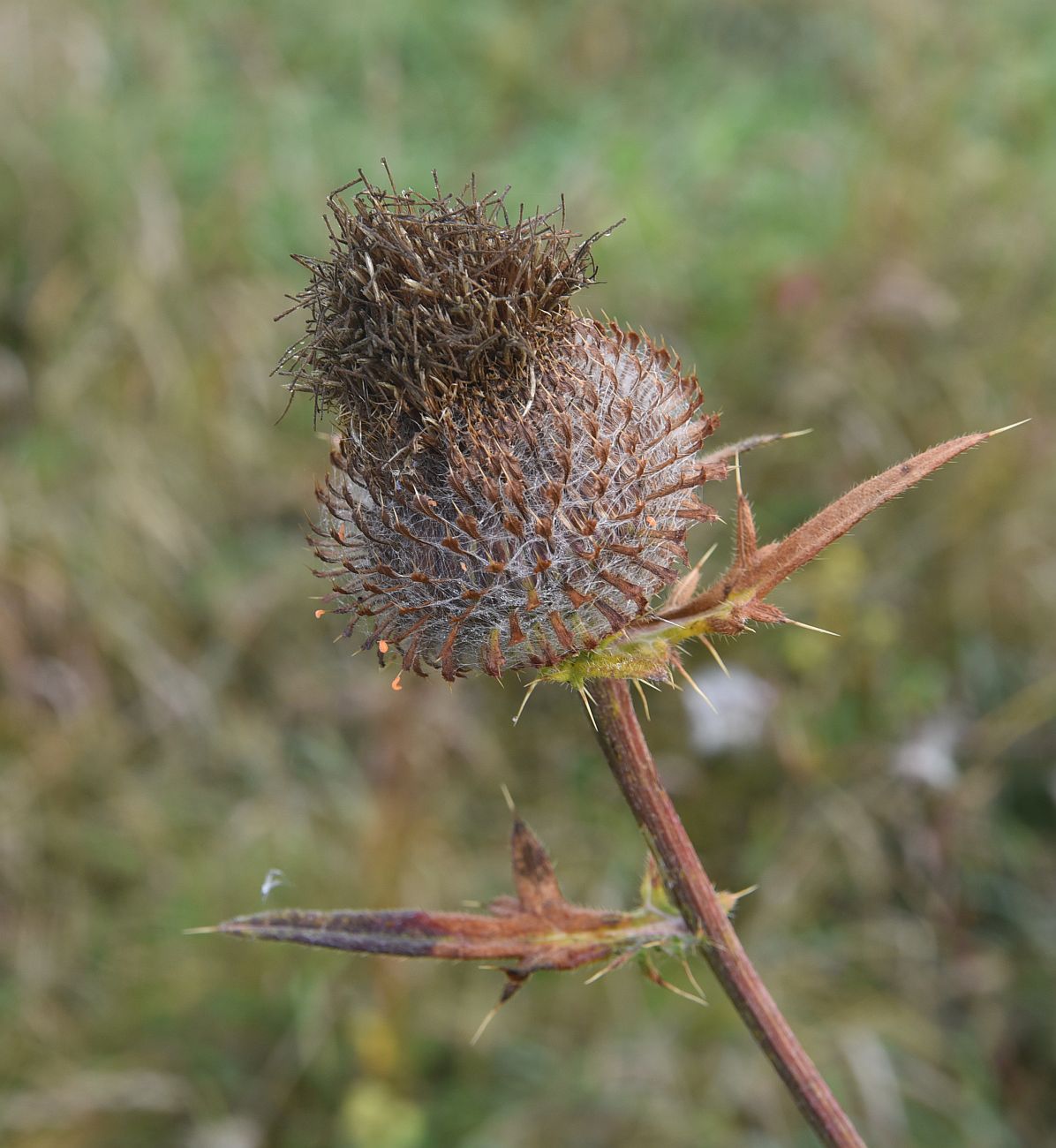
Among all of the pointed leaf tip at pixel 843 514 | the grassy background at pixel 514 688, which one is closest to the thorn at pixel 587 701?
the pointed leaf tip at pixel 843 514

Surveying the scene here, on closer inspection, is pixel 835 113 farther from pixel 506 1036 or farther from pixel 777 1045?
pixel 777 1045

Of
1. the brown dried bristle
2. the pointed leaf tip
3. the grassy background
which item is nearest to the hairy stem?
the brown dried bristle

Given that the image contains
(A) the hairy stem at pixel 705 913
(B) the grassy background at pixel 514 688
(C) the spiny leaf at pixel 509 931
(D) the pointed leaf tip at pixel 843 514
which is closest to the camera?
(D) the pointed leaf tip at pixel 843 514

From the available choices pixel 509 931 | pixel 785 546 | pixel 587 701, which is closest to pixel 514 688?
pixel 509 931

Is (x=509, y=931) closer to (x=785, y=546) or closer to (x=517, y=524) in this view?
(x=517, y=524)

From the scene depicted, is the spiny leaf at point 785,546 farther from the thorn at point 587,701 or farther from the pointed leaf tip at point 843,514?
the thorn at point 587,701

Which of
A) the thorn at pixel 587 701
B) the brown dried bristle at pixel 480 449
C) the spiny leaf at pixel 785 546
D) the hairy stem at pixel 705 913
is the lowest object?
the hairy stem at pixel 705 913

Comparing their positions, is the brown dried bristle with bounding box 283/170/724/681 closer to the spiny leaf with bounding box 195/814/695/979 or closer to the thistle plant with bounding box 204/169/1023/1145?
the thistle plant with bounding box 204/169/1023/1145
